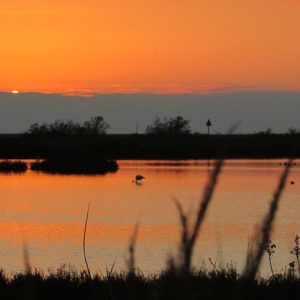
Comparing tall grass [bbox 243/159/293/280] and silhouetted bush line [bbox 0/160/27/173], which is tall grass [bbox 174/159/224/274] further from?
silhouetted bush line [bbox 0/160/27/173]

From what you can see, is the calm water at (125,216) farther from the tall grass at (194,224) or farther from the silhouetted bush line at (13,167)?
the silhouetted bush line at (13,167)

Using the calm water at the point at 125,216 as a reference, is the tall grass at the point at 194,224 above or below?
above

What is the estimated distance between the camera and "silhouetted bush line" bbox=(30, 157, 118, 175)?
1988 inches

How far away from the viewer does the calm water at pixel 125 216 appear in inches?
643

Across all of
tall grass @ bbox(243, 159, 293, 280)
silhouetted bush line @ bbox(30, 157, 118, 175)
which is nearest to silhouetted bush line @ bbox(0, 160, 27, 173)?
silhouetted bush line @ bbox(30, 157, 118, 175)

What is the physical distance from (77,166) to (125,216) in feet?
83.9

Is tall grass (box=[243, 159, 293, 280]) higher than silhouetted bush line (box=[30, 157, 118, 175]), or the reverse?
tall grass (box=[243, 159, 293, 280])

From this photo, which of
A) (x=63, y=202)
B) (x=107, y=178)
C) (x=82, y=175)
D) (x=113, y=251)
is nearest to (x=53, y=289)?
(x=113, y=251)

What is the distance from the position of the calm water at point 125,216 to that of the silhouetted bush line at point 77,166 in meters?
1.75

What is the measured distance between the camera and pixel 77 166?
171ft

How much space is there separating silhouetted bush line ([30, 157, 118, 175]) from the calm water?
1.75 meters

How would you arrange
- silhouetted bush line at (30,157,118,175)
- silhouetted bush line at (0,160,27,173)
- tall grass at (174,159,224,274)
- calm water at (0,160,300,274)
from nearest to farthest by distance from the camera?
tall grass at (174,159,224,274) < calm water at (0,160,300,274) < silhouetted bush line at (0,160,27,173) < silhouetted bush line at (30,157,118,175)

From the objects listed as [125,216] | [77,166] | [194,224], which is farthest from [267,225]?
[77,166]

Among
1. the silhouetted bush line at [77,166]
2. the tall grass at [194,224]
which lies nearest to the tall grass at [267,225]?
the tall grass at [194,224]
